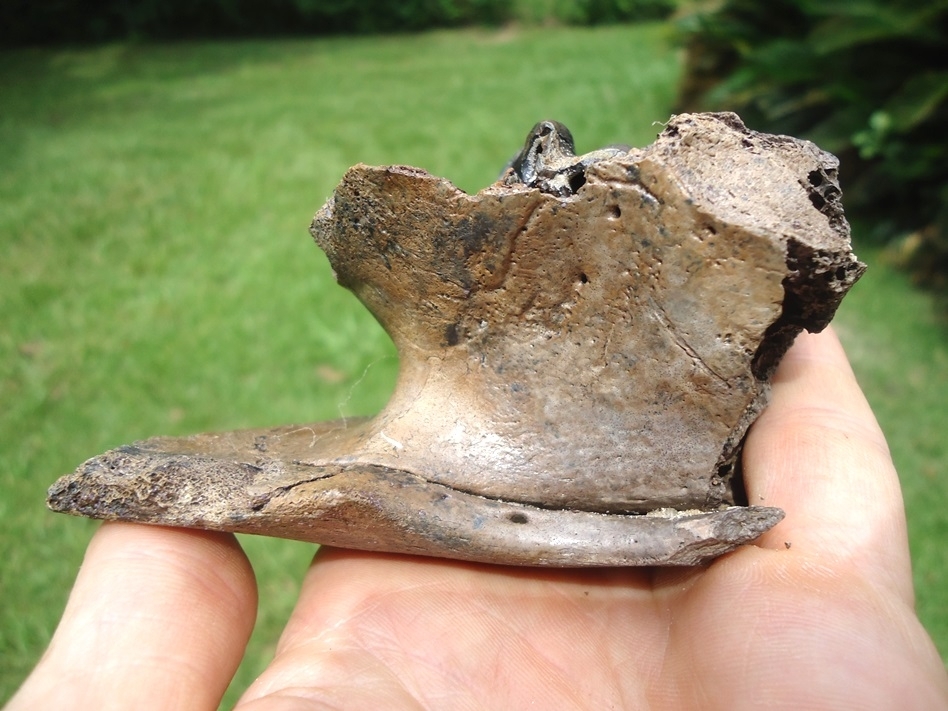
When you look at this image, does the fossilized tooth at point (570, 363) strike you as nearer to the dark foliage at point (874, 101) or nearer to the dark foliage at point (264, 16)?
the dark foliage at point (874, 101)

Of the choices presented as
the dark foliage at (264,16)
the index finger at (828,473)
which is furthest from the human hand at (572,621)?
the dark foliage at (264,16)

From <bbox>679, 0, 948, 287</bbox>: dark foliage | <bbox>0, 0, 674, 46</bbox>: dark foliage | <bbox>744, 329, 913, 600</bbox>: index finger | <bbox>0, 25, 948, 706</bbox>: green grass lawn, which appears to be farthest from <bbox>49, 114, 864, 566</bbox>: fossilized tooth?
<bbox>0, 0, 674, 46</bbox>: dark foliage

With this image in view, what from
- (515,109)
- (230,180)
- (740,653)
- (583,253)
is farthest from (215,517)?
(515,109)

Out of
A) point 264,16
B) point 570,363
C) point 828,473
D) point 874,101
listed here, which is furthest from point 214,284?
point 264,16

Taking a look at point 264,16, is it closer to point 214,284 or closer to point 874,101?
point 214,284

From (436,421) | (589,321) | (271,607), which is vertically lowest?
(271,607)

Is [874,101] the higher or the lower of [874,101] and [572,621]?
the higher

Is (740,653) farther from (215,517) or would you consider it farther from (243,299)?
(243,299)

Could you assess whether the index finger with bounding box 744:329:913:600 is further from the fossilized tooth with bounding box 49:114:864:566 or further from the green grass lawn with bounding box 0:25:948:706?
the green grass lawn with bounding box 0:25:948:706
